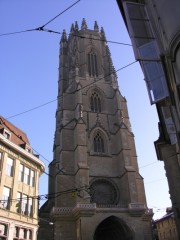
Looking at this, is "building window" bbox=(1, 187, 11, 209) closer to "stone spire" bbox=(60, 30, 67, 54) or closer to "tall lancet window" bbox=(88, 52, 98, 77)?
"tall lancet window" bbox=(88, 52, 98, 77)

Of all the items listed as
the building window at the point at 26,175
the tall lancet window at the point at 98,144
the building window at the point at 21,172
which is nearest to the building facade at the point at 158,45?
the building window at the point at 21,172

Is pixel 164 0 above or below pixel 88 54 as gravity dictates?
below

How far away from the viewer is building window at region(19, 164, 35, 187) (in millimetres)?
20266

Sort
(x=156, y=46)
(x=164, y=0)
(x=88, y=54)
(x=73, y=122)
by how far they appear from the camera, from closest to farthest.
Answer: (x=164, y=0), (x=156, y=46), (x=73, y=122), (x=88, y=54)

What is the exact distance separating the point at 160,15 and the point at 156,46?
4.03 ft

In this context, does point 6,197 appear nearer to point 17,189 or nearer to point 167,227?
point 17,189

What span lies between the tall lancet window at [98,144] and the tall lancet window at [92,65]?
1203 cm

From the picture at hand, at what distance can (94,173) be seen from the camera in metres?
30.5

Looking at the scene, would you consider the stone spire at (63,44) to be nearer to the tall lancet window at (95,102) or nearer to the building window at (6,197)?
the tall lancet window at (95,102)

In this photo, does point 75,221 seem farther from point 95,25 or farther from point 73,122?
point 95,25

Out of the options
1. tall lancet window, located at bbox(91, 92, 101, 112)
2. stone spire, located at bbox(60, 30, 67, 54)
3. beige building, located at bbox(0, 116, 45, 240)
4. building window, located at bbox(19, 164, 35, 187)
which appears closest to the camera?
beige building, located at bbox(0, 116, 45, 240)

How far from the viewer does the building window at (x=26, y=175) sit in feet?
66.5

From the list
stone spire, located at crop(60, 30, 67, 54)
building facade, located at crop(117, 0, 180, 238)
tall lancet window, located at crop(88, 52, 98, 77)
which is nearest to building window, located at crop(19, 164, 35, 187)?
building facade, located at crop(117, 0, 180, 238)

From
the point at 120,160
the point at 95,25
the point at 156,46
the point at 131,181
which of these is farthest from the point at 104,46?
the point at 156,46
